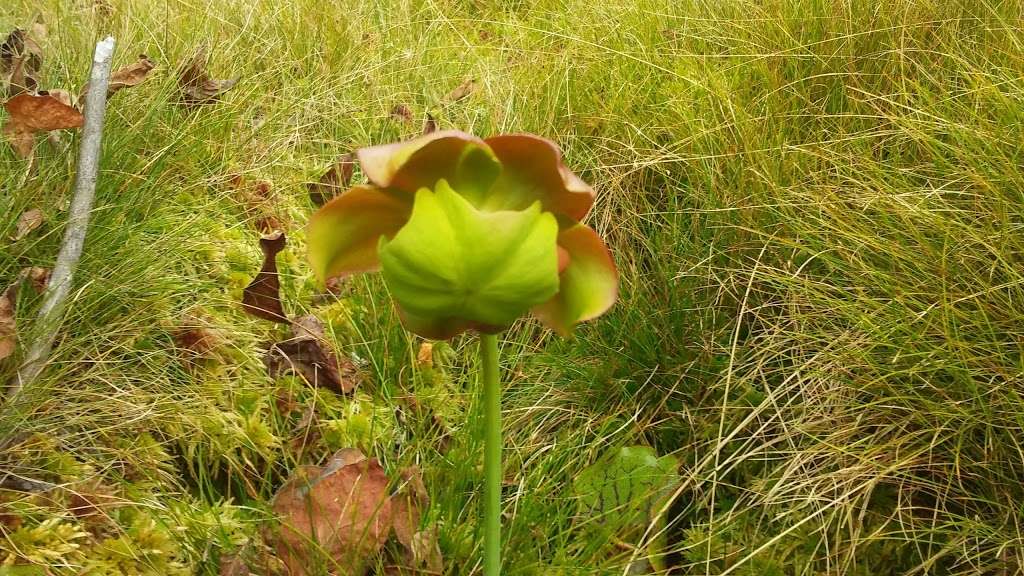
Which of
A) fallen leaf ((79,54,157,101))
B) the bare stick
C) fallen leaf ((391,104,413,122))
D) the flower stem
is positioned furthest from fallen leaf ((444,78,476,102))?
the flower stem

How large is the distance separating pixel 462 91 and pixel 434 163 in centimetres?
201

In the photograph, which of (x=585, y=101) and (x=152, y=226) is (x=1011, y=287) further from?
(x=152, y=226)

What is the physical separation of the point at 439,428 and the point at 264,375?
276 mm

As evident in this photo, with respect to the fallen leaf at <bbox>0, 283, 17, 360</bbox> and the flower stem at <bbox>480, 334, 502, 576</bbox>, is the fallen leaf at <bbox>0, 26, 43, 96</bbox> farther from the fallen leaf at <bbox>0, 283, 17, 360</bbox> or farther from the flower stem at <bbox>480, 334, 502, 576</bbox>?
the flower stem at <bbox>480, 334, 502, 576</bbox>

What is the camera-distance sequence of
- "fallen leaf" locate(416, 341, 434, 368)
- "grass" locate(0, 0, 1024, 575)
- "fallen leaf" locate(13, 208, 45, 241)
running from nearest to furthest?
"grass" locate(0, 0, 1024, 575), "fallen leaf" locate(13, 208, 45, 241), "fallen leaf" locate(416, 341, 434, 368)

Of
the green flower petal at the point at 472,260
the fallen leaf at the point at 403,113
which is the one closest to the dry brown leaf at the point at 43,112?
the fallen leaf at the point at 403,113

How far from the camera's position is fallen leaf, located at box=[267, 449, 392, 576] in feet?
3.25

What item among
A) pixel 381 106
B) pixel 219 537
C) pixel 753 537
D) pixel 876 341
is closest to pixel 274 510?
pixel 219 537

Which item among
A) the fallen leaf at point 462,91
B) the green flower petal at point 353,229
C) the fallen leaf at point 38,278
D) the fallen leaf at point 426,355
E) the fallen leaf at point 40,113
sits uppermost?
the green flower petal at point 353,229

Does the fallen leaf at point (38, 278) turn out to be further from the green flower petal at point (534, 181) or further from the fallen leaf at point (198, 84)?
the green flower petal at point (534, 181)

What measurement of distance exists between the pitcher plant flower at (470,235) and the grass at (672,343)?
616 mm

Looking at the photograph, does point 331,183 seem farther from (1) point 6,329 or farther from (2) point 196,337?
(1) point 6,329

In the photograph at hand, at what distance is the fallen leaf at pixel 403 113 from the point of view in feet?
7.14

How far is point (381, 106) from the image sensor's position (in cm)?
223
